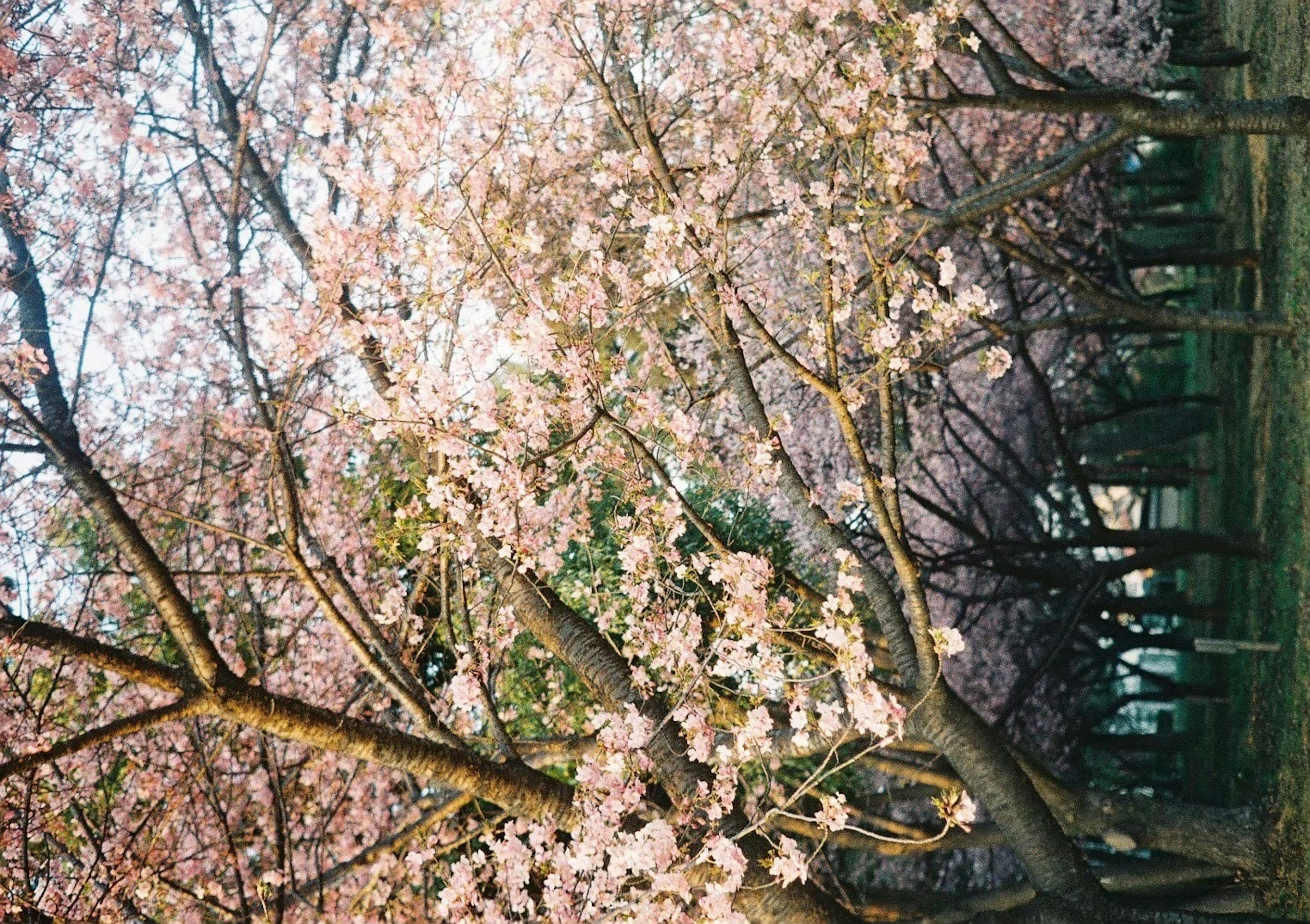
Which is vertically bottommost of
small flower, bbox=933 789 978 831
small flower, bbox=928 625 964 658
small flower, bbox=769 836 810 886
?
small flower, bbox=769 836 810 886

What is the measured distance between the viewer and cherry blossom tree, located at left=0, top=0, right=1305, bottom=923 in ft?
16.6

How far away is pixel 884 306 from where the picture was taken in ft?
16.4

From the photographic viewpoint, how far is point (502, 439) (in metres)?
5.39

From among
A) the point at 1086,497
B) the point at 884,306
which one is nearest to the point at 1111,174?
the point at 1086,497

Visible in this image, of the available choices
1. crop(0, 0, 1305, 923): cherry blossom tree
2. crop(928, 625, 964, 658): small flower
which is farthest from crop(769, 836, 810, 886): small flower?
crop(928, 625, 964, 658): small flower

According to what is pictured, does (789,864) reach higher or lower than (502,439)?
lower

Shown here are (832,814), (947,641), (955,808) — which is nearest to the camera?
(955,808)

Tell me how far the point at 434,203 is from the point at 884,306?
6.63 feet

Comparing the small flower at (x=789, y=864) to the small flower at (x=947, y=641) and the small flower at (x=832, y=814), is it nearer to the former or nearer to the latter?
the small flower at (x=832, y=814)

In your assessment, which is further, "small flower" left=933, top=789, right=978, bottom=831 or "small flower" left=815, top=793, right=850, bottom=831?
"small flower" left=815, top=793, right=850, bottom=831

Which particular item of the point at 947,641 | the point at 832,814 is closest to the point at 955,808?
the point at 832,814

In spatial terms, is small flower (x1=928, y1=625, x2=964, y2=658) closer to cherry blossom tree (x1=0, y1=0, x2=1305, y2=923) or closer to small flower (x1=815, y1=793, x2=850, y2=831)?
cherry blossom tree (x1=0, y1=0, x2=1305, y2=923)

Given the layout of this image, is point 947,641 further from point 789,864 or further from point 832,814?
point 789,864

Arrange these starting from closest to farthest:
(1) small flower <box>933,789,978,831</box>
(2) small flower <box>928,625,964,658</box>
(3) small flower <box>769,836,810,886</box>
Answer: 1. (1) small flower <box>933,789,978,831</box>
2. (3) small flower <box>769,836,810,886</box>
3. (2) small flower <box>928,625,964,658</box>
